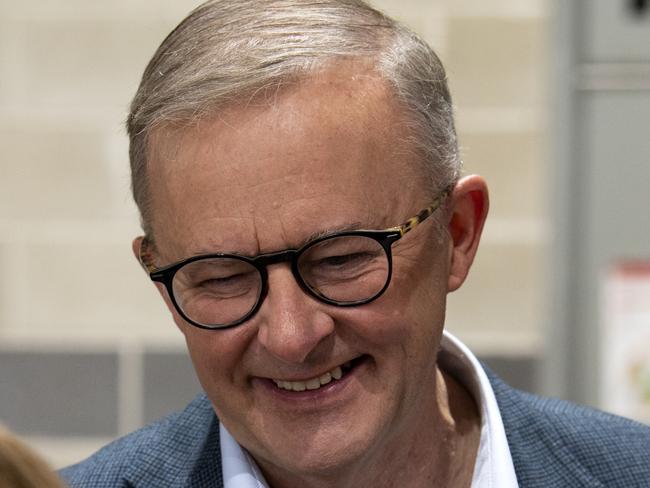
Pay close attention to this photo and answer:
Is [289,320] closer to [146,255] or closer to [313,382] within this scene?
[313,382]

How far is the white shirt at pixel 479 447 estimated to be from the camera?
5.83 ft

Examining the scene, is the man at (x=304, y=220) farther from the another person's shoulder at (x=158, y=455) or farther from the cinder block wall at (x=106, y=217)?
the cinder block wall at (x=106, y=217)

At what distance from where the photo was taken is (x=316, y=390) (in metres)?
1.63

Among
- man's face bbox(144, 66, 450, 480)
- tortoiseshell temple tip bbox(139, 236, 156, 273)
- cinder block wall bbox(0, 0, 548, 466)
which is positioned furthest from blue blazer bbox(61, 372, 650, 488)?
cinder block wall bbox(0, 0, 548, 466)

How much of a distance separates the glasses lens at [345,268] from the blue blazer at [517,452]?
0.39 metres

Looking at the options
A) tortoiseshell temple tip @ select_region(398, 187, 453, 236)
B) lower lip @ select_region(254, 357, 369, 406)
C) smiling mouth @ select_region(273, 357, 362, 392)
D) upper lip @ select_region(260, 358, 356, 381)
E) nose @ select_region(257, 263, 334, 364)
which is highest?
tortoiseshell temple tip @ select_region(398, 187, 453, 236)

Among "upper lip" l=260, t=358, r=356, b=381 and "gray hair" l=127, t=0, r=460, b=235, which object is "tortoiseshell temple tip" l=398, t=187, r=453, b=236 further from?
"upper lip" l=260, t=358, r=356, b=381

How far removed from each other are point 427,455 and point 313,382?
31 centimetres

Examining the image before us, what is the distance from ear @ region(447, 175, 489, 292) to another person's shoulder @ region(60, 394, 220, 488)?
0.42 metres

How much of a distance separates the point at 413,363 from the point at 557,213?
1567 millimetres

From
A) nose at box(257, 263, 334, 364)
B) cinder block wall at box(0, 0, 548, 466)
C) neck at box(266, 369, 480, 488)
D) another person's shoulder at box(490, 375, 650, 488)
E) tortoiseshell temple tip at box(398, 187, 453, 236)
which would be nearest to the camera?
nose at box(257, 263, 334, 364)

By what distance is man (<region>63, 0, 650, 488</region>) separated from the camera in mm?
1574

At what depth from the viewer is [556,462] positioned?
1.90 meters

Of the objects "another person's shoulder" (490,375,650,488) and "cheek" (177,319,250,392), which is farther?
"another person's shoulder" (490,375,650,488)
